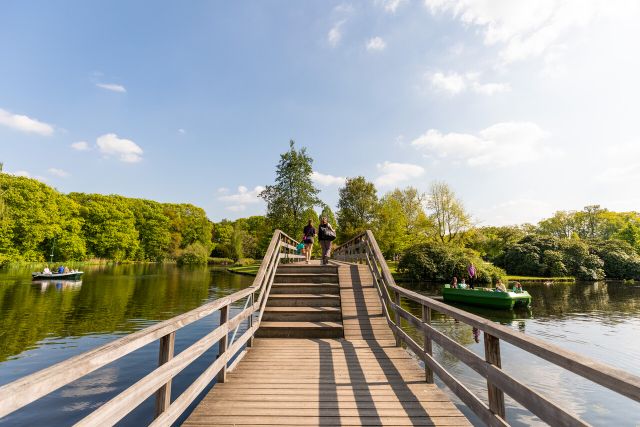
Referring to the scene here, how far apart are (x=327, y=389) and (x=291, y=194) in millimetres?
34814

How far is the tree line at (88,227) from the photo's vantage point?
42.2 meters

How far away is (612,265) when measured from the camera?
4372 cm

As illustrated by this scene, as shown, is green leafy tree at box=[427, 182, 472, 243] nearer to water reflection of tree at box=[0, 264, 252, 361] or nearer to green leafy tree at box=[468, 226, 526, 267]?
green leafy tree at box=[468, 226, 526, 267]

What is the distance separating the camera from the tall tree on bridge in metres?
37.9

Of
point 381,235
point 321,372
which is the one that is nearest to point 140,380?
point 321,372

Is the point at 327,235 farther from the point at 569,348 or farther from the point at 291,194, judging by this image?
the point at 291,194

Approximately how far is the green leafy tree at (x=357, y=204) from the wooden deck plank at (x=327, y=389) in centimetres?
4077

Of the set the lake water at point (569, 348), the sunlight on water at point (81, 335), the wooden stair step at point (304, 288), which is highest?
the wooden stair step at point (304, 288)

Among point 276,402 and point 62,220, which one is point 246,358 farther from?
point 62,220

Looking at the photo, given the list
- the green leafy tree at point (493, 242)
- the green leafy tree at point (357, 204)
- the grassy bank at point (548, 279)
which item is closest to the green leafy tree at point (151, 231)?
the green leafy tree at point (357, 204)

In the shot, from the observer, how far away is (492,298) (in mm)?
19156

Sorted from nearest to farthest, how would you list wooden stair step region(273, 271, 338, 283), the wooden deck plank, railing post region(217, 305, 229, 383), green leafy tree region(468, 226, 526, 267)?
the wooden deck plank → railing post region(217, 305, 229, 383) → wooden stair step region(273, 271, 338, 283) → green leafy tree region(468, 226, 526, 267)

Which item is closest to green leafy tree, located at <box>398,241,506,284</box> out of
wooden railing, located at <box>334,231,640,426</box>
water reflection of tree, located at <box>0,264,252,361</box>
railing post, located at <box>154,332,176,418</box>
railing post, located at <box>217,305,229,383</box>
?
water reflection of tree, located at <box>0,264,252,361</box>

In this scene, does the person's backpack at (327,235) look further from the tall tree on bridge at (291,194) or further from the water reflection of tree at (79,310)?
the tall tree on bridge at (291,194)
